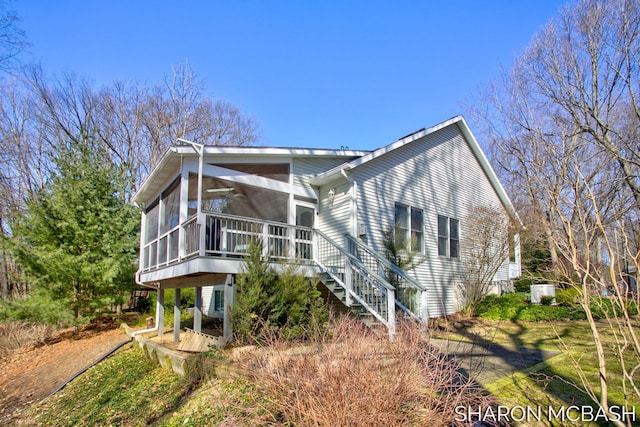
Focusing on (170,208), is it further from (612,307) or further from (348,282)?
(612,307)

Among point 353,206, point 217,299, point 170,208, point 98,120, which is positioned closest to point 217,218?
point 170,208

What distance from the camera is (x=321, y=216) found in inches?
448

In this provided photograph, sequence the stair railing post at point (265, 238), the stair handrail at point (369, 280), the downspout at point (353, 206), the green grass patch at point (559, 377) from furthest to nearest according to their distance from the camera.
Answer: the downspout at point (353, 206)
the stair railing post at point (265, 238)
the stair handrail at point (369, 280)
the green grass patch at point (559, 377)

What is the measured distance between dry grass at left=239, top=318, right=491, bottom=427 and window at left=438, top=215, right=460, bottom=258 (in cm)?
1025

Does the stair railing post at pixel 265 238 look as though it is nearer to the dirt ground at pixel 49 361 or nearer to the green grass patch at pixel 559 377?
the green grass patch at pixel 559 377

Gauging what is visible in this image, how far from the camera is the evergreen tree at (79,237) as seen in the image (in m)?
12.9

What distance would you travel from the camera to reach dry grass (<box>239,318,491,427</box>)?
3074 mm

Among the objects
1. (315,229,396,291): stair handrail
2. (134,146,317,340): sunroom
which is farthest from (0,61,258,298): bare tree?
(315,229,396,291): stair handrail

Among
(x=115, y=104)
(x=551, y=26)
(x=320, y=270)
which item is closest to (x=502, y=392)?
(x=320, y=270)

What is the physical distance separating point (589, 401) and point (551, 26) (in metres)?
17.1

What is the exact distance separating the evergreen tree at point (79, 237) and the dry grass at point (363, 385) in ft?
38.4

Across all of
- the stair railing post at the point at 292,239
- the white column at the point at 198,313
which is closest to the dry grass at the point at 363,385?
the stair railing post at the point at 292,239

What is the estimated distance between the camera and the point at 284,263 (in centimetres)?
824

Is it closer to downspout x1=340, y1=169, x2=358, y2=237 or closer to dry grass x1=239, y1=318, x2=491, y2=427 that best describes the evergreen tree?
downspout x1=340, y1=169, x2=358, y2=237
